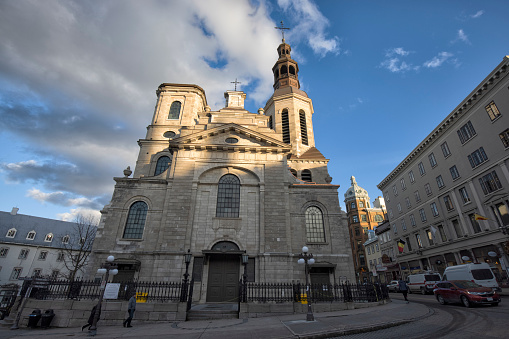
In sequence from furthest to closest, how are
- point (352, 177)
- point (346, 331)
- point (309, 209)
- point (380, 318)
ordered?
point (352, 177)
point (309, 209)
point (380, 318)
point (346, 331)

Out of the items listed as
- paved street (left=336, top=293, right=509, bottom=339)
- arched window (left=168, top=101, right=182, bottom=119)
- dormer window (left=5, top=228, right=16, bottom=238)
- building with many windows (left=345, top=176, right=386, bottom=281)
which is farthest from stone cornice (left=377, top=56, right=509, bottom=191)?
dormer window (left=5, top=228, right=16, bottom=238)

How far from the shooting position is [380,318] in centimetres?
1138

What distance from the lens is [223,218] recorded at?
22031 mm

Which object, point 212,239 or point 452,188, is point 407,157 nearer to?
point 452,188

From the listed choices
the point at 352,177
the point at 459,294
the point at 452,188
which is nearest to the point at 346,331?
the point at 459,294

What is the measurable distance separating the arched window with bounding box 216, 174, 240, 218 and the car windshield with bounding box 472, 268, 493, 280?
1999cm

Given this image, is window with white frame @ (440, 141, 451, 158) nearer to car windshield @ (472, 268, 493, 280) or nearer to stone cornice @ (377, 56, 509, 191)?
stone cornice @ (377, 56, 509, 191)

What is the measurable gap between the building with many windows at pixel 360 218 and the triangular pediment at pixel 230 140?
163 ft

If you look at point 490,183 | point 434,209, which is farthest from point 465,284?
point 434,209

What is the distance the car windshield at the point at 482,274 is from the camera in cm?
2008

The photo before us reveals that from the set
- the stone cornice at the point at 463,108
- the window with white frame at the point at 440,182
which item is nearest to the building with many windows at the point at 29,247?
the window with white frame at the point at 440,182

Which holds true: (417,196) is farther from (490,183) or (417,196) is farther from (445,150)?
(490,183)

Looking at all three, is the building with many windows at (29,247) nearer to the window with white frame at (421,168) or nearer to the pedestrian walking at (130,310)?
the pedestrian walking at (130,310)

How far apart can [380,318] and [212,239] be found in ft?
44.5
